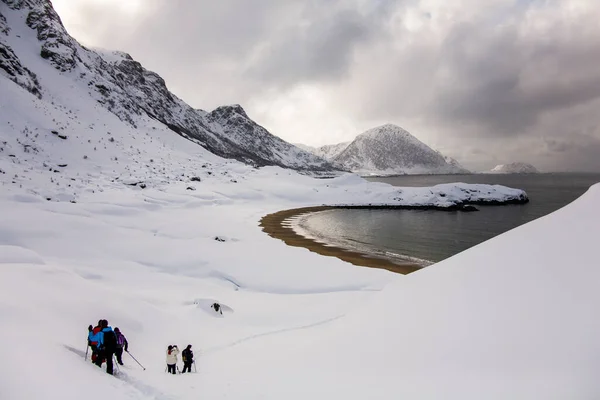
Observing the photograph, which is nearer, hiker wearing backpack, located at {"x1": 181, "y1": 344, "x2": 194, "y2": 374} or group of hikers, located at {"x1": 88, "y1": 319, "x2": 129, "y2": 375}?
group of hikers, located at {"x1": 88, "y1": 319, "x2": 129, "y2": 375}

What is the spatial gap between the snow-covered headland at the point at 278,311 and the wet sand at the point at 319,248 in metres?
4.66

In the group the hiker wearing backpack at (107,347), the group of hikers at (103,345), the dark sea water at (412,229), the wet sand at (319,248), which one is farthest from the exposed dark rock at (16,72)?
the hiker wearing backpack at (107,347)

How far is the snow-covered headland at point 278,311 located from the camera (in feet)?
27.8

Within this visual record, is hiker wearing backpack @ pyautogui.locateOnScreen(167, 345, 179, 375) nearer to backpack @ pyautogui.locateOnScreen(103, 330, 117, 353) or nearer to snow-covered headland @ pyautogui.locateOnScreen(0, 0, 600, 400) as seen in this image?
snow-covered headland @ pyautogui.locateOnScreen(0, 0, 600, 400)

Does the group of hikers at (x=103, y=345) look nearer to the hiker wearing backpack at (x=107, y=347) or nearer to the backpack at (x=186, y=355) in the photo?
the hiker wearing backpack at (x=107, y=347)

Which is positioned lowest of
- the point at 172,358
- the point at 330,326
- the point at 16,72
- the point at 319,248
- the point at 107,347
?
the point at 330,326

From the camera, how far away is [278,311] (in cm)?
2017

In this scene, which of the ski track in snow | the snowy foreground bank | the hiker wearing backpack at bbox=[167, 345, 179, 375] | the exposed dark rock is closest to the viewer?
the snowy foreground bank

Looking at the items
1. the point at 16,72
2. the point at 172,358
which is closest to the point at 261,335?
the point at 172,358

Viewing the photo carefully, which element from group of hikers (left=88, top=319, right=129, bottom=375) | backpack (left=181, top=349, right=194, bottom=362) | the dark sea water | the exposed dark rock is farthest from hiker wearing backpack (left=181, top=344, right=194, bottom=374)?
the exposed dark rock

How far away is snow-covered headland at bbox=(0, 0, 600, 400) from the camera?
848 centimetres

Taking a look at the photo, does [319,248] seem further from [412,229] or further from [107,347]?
[107,347]

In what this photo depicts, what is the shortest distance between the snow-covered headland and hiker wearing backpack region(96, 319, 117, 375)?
589 mm

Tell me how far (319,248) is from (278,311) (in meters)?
21.3
